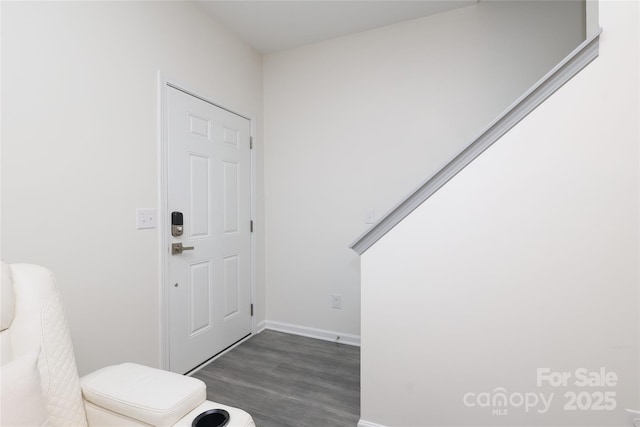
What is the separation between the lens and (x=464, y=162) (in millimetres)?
1336

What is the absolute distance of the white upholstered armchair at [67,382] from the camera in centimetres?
95

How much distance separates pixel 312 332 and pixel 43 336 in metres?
2.17

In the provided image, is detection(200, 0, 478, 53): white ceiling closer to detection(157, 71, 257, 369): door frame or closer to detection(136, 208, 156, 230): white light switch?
detection(157, 71, 257, 369): door frame

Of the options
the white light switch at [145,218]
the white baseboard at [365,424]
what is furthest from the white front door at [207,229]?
the white baseboard at [365,424]

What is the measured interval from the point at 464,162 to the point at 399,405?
1.21m

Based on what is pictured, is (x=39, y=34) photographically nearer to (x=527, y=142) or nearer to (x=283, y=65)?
(x=283, y=65)

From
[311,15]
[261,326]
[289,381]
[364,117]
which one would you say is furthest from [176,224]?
[311,15]

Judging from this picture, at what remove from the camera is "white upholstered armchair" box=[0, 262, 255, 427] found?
3.11 ft

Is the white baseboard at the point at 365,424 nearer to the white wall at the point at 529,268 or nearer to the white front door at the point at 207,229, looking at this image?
the white wall at the point at 529,268

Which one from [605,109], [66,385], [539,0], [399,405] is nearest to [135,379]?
[66,385]

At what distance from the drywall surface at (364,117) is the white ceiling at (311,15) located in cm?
10

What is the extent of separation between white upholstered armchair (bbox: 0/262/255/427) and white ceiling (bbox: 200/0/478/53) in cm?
222

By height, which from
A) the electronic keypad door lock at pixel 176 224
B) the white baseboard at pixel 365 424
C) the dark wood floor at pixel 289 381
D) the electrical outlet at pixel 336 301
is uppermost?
the electronic keypad door lock at pixel 176 224

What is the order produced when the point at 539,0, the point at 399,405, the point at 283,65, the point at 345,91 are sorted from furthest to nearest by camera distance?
the point at 283,65, the point at 345,91, the point at 539,0, the point at 399,405
